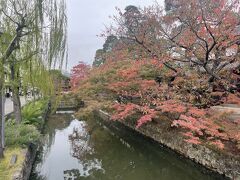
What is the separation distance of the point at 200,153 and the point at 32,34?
641cm

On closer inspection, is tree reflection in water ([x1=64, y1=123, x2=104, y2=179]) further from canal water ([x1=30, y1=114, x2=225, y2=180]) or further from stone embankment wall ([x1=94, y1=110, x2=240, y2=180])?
stone embankment wall ([x1=94, y1=110, x2=240, y2=180])

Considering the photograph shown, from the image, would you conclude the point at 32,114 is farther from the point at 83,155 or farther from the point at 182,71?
the point at 182,71

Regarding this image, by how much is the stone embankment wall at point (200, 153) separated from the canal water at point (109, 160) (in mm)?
234

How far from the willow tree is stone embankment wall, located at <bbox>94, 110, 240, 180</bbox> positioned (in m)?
5.24

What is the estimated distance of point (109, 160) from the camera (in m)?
11.3

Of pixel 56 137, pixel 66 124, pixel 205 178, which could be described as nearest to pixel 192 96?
pixel 205 178

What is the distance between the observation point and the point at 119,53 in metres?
15.8

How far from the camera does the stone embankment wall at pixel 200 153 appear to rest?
27.6ft

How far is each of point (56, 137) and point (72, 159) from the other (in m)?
4.99

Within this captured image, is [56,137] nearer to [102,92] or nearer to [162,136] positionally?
[102,92]

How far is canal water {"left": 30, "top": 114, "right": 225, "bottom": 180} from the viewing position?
957 centimetres

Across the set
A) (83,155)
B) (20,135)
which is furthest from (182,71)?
(20,135)

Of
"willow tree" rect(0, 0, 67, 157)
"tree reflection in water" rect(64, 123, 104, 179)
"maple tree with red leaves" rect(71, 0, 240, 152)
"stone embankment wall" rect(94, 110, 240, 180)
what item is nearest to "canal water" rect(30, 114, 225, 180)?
"tree reflection in water" rect(64, 123, 104, 179)

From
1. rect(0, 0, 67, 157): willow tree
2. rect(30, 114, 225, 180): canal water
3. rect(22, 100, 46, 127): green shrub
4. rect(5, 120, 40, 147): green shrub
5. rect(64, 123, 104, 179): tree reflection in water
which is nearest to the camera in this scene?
rect(0, 0, 67, 157): willow tree
